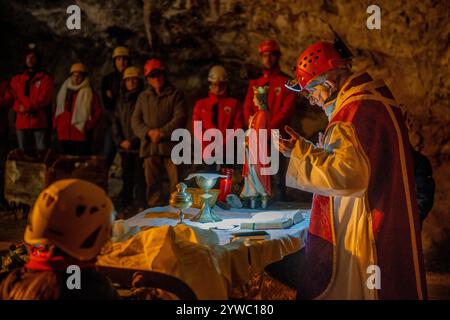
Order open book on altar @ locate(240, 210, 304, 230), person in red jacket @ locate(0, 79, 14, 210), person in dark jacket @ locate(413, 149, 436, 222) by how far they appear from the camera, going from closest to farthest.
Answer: open book on altar @ locate(240, 210, 304, 230)
person in dark jacket @ locate(413, 149, 436, 222)
person in red jacket @ locate(0, 79, 14, 210)

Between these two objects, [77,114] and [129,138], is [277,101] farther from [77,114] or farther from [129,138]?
[77,114]

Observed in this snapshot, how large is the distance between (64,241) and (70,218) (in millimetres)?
116

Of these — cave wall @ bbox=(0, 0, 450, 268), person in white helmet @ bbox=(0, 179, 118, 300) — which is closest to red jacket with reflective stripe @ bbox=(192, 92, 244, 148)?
cave wall @ bbox=(0, 0, 450, 268)

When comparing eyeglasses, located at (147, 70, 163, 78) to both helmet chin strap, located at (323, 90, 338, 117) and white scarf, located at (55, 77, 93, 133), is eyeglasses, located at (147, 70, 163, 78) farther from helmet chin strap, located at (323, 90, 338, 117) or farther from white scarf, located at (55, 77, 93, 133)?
helmet chin strap, located at (323, 90, 338, 117)

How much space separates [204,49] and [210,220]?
566cm

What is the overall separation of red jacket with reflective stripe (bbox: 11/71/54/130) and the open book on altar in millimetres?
4879

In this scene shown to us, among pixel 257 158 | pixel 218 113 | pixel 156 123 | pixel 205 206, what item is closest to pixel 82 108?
pixel 156 123

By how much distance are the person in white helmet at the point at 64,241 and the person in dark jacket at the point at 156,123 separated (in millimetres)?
4550

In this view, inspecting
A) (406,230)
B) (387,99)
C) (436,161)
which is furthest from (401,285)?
(436,161)

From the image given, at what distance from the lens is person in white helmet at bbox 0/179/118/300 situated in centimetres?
235

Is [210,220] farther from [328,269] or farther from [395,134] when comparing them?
[395,134]

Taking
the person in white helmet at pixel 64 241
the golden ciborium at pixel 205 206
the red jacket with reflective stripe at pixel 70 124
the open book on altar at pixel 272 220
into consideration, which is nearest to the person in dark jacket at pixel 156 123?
the red jacket with reflective stripe at pixel 70 124

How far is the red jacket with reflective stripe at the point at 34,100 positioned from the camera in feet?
26.0

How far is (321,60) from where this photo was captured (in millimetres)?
3449
